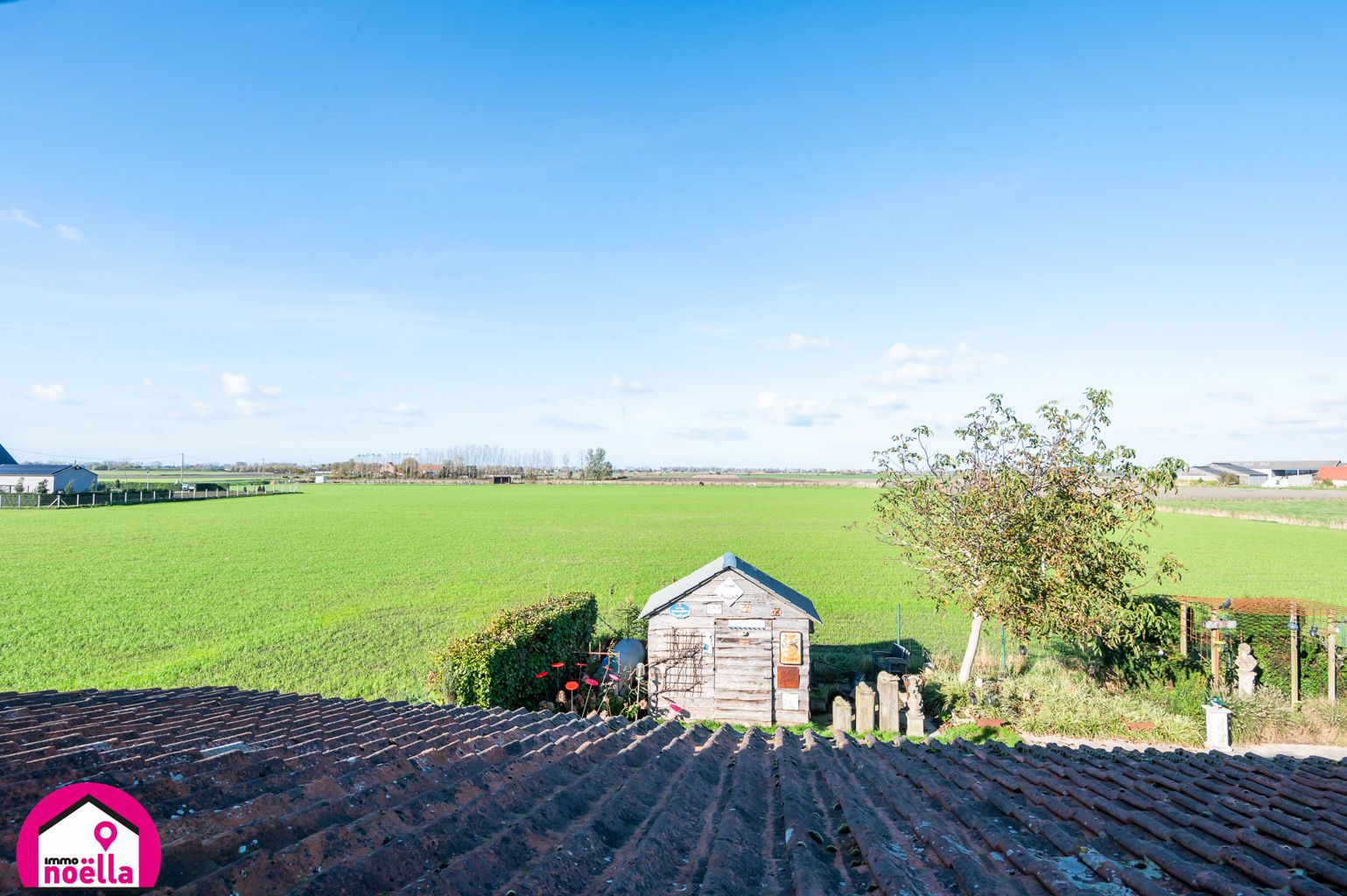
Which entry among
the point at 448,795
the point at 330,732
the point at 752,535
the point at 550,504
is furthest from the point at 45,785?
the point at 550,504

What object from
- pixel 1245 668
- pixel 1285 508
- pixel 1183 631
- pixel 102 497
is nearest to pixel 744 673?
pixel 1183 631

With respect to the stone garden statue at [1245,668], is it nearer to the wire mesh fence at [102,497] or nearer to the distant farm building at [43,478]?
the wire mesh fence at [102,497]

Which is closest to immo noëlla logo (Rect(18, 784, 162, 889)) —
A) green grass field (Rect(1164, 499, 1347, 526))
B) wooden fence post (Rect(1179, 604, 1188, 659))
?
wooden fence post (Rect(1179, 604, 1188, 659))

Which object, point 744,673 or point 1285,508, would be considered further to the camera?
point 1285,508

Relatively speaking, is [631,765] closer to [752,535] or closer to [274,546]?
[274,546]

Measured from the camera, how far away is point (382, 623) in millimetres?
24922

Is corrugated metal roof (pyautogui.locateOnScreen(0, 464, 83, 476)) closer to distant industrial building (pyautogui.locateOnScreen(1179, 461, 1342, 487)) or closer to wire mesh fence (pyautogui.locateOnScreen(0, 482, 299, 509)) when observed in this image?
wire mesh fence (pyautogui.locateOnScreen(0, 482, 299, 509))

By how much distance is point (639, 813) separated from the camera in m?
3.84

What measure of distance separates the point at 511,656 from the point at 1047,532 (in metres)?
13.2

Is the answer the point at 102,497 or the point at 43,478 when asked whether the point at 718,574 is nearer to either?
the point at 102,497

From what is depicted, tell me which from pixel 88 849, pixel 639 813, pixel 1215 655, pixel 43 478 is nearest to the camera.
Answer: pixel 88 849

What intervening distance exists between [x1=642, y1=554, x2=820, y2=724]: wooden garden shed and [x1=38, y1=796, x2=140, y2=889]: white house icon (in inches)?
553

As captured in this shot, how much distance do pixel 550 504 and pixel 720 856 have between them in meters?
88.4

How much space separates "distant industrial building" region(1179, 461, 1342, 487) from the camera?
142625 millimetres
